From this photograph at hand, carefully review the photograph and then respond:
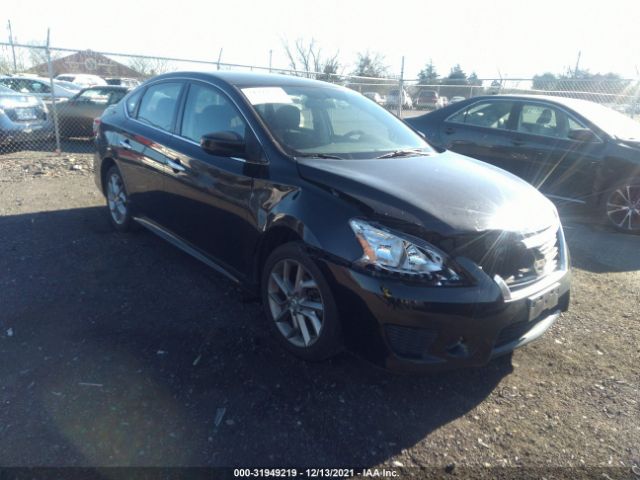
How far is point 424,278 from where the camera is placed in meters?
2.51

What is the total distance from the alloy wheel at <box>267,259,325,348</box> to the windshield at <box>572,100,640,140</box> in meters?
→ 5.06

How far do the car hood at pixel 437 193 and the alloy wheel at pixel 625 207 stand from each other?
3.40m

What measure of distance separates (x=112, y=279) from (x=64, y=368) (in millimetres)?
1312

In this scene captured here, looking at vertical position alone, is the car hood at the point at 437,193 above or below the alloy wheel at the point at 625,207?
above

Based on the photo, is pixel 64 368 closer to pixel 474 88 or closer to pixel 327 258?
pixel 327 258

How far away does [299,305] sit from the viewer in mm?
2984

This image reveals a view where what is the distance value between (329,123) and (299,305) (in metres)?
1.61

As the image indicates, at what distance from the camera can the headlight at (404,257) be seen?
2531 millimetres

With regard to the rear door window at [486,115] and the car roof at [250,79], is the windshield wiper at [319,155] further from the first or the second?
the rear door window at [486,115]

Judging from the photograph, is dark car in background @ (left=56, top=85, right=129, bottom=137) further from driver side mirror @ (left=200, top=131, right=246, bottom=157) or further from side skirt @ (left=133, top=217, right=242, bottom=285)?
driver side mirror @ (left=200, top=131, right=246, bottom=157)

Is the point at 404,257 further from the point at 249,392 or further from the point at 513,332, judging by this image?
the point at 249,392

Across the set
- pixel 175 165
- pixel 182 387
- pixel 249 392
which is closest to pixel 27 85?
pixel 175 165

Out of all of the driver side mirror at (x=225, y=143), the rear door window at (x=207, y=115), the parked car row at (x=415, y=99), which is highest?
the parked car row at (x=415, y=99)

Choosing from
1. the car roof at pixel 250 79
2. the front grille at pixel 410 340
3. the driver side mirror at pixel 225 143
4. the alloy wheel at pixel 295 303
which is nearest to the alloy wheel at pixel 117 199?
the car roof at pixel 250 79
